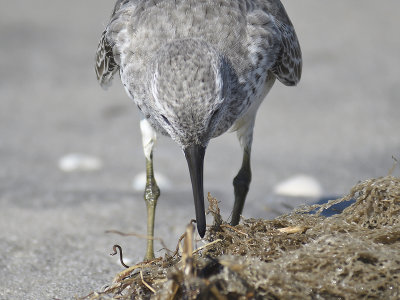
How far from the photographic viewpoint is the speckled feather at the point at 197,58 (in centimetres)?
328

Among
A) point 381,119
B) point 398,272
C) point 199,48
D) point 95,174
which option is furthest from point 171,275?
point 381,119

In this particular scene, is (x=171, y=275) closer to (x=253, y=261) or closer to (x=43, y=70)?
(x=253, y=261)

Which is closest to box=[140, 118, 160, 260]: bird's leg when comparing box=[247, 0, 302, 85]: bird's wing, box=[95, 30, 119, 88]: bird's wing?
box=[95, 30, 119, 88]: bird's wing

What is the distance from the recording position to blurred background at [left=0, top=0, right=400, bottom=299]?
4715 millimetres

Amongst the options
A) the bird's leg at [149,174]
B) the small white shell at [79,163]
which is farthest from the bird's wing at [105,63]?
the small white shell at [79,163]

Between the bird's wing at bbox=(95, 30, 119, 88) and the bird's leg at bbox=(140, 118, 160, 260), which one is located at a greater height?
the bird's wing at bbox=(95, 30, 119, 88)

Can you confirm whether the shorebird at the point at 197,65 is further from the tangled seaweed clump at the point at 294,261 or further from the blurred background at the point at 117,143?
the blurred background at the point at 117,143

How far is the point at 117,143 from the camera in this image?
7.17 meters

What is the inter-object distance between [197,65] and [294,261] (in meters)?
1.18

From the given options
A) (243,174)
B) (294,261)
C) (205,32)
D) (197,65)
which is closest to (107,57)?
(205,32)

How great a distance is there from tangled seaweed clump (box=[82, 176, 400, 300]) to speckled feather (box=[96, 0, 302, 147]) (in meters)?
0.54

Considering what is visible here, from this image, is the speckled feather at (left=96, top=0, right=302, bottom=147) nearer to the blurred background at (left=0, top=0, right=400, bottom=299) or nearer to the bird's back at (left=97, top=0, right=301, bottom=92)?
the bird's back at (left=97, top=0, right=301, bottom=92)

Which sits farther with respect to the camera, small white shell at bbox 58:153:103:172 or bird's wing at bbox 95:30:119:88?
small white shell at bbox 58:153:103:172

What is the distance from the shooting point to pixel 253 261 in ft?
8.57
